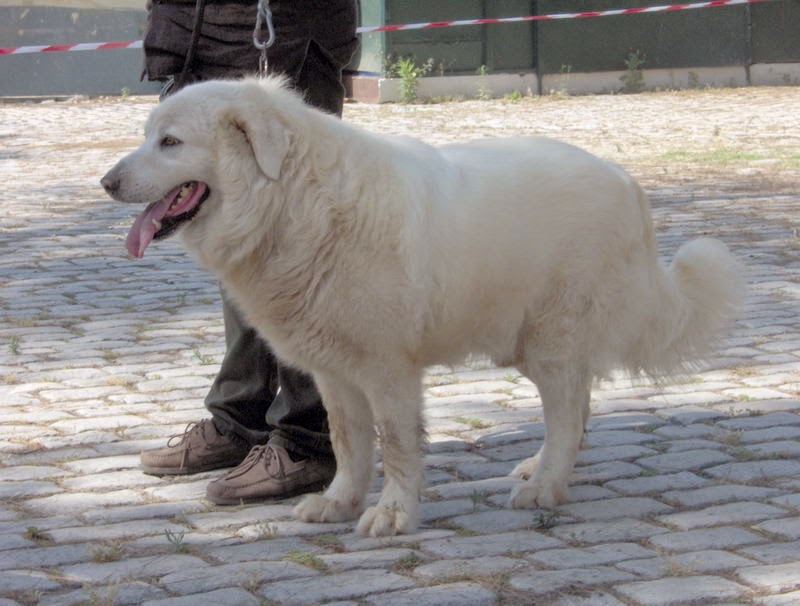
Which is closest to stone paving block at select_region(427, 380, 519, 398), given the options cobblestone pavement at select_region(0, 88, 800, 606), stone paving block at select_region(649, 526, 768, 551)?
cobblestone pavement at select_region(0, 88, 800, 606)

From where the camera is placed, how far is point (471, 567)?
3.67 metres

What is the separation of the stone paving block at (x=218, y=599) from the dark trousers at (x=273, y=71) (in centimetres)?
123

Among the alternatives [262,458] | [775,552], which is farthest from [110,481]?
[775,552]

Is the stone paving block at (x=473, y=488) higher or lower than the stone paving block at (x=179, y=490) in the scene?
lower

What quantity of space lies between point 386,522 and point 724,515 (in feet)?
3.58

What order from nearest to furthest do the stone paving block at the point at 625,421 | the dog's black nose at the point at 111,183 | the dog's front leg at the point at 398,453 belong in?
the dog's black nose at the point at 111,183 → the dog's front leg at the point at 398,453 → the stone paving block at the point at 625,421

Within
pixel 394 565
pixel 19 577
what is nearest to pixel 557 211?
pixel 394 565

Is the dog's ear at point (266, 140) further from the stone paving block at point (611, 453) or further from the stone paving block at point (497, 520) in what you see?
the stone paving block at point (611, 453)

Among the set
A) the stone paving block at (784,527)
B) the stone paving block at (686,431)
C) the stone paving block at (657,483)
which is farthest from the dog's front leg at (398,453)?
the stone paving block at (686,431)

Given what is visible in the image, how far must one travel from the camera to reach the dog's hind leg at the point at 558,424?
4.39m

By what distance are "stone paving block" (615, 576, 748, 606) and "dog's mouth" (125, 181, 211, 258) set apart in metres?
1.75

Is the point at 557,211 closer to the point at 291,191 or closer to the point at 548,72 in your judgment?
the point at 291,191

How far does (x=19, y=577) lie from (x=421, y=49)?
19201 mm

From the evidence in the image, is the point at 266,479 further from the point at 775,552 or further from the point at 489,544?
the point at 775,552
